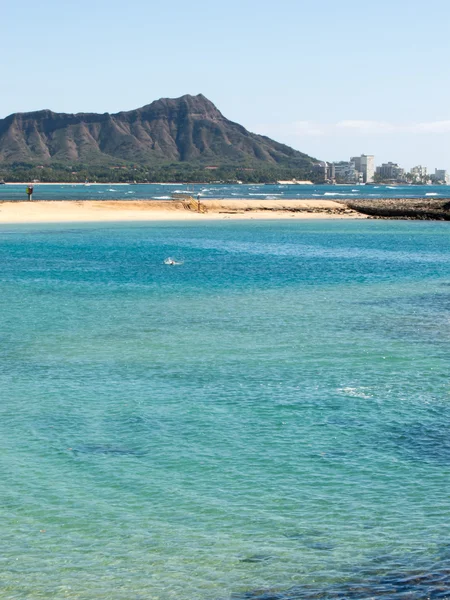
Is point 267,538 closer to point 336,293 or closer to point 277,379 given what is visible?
point 277,379

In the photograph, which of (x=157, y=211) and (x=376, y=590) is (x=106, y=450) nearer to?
(x=376, y=590)

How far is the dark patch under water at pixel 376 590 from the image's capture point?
9477 mm

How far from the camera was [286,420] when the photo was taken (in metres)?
16.2

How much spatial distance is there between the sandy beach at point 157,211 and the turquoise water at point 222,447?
64377 millimetres

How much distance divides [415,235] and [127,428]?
66632 millimetres

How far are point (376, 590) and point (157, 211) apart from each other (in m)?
99.4

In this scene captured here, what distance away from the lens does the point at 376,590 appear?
9.61 meters

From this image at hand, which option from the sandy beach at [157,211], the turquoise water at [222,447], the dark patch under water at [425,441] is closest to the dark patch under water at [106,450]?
the turquoise water at [222,447]

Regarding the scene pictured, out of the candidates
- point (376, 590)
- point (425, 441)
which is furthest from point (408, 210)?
point (376, 590)

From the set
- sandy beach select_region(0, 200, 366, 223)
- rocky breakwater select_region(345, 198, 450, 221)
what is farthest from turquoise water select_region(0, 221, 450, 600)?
rocky breakwater select_region(345, 198, 450, 221)

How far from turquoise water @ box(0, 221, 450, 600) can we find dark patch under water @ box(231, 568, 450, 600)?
3cm

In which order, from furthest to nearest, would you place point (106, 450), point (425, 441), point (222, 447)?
point (425, 441), point (222, 447), point (106, 450)

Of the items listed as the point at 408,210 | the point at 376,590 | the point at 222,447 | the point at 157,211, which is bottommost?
the point at 376,590

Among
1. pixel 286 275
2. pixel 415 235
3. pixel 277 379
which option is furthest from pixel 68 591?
pixel 415 235
